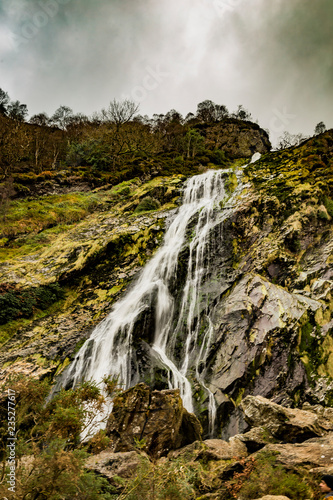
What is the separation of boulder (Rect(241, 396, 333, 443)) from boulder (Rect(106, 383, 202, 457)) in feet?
5.61

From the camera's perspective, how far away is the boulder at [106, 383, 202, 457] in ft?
21.2

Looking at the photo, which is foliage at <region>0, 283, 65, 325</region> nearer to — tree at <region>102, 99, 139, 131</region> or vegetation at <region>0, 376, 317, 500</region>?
vegetation at <region>0, 376, 317, 500</region>

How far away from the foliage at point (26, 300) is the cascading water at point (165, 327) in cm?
384

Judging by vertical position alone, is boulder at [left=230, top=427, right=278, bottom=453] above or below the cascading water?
below

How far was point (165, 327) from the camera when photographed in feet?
40.2

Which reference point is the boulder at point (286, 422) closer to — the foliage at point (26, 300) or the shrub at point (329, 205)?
the shrub at point (329, 205)

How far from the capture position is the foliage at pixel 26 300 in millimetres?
13141

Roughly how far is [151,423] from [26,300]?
10.0 meters

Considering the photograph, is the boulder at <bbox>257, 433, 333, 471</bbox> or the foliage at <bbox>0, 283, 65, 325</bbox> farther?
the foliage at <bbox>0, 283, 65, 325</bbox>

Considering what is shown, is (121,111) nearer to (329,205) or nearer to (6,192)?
(6,192)

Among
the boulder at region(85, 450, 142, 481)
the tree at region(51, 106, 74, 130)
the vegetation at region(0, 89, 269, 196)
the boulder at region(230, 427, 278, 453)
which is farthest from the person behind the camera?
the tree at region(51, 106, 74, 130)

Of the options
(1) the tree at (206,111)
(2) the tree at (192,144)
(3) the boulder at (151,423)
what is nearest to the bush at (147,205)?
(3) the boulder at (151,423)

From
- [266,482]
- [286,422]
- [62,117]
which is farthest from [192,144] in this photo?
[266,482]

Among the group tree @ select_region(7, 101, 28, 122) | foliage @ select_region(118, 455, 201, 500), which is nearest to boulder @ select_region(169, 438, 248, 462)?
foliage @ select_region(118, 455, 201, 500)
